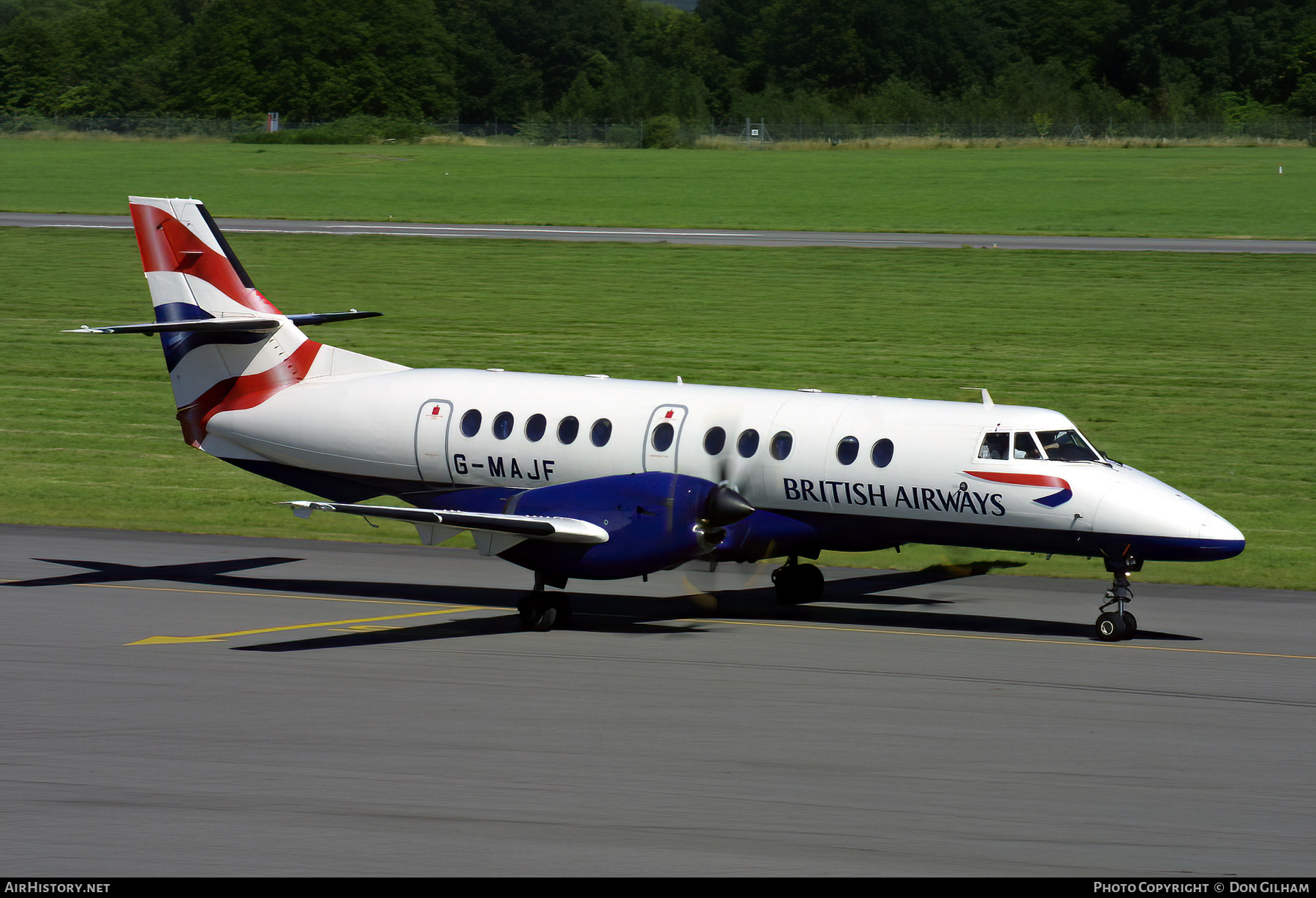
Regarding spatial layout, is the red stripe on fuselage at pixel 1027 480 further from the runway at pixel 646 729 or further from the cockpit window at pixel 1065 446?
the runway at pixel 646 729

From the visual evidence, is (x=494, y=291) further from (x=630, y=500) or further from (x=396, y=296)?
(x=630, y=500)

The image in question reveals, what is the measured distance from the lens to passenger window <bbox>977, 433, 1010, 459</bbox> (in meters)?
19.1

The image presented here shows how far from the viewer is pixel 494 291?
48562 mm

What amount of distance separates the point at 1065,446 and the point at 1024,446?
1.63ft

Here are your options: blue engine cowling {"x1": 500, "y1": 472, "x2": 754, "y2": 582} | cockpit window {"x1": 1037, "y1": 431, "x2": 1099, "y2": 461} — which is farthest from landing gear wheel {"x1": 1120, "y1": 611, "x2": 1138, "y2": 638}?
blue engine cowling {"x1": 500, "y1": 472, "x2": 754, "y2": 582}

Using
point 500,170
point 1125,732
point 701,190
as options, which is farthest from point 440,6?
point 1125,732

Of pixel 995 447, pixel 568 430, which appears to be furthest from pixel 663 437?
pixel 995 447

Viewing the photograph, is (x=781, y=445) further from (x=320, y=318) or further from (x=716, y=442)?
(x=320, y=318)

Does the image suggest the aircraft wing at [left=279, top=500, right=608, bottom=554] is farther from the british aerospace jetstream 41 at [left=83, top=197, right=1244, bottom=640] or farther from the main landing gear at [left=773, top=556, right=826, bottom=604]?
the main landing gear at [left=773, top=556, right=826, bottom=604]

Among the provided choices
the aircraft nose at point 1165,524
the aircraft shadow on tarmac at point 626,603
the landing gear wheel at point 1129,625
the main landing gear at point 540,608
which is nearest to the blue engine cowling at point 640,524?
the main landing gear at point 540,608

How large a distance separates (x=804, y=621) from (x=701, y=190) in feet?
201

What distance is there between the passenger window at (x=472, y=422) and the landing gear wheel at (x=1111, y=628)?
8536mm

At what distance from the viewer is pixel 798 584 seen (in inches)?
850

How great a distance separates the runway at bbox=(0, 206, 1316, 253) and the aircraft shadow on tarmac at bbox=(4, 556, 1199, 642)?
109ft
